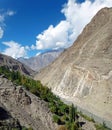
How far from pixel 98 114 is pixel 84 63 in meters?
30.0

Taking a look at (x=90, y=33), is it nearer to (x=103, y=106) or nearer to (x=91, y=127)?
(x=103, y=106)

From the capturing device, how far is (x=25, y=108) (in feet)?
161

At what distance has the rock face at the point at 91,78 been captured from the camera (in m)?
84.9

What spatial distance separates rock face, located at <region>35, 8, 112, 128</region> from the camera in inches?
3344

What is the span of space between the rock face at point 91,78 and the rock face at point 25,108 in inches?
978

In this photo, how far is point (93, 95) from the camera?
90.0m

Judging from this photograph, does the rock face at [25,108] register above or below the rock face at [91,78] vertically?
below

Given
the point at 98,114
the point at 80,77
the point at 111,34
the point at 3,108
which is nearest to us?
the point at 3,108

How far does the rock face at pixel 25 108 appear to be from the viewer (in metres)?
45.6

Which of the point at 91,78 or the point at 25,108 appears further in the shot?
the point at 91,78

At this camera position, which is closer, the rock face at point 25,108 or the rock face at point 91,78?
the rock face at point 25,108

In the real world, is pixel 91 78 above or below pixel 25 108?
above

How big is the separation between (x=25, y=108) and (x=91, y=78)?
4986 cm

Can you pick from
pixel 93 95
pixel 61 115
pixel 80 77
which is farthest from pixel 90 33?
pixel 61 115
